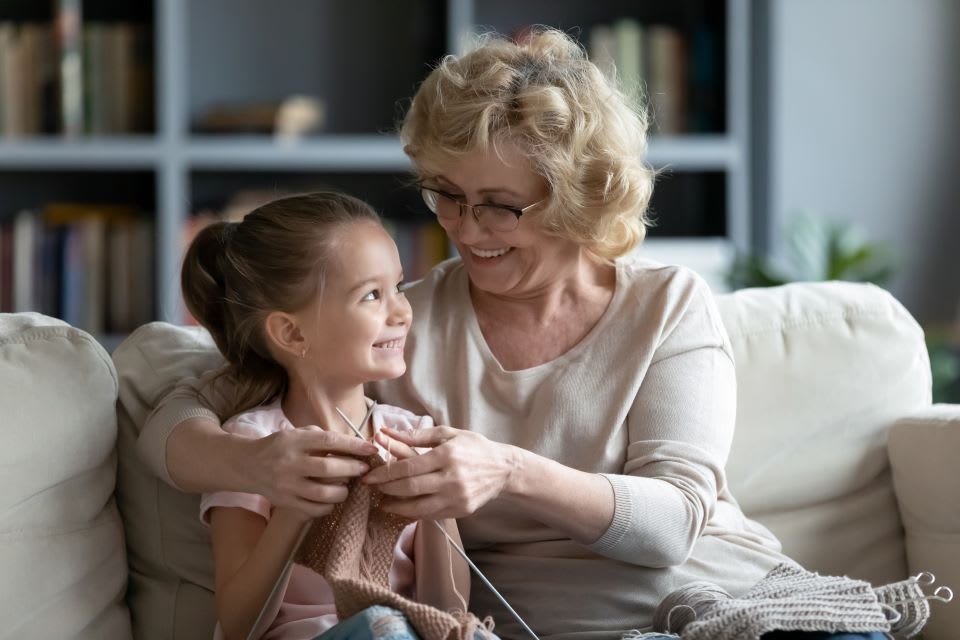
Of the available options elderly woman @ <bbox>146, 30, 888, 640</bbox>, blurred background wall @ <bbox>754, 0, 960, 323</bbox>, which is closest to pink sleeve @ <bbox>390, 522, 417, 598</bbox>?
elderly woman @ <bbox>146, 30, 888, 640</bbox>

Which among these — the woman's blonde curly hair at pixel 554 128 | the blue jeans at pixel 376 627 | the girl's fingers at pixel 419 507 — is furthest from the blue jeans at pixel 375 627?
the woman's blonde curly hair at pixel 554 128

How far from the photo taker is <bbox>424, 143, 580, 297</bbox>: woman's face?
164 cm

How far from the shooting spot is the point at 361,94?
3.76 m

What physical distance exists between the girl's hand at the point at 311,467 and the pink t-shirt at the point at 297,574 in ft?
0.48

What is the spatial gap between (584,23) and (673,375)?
2420mm

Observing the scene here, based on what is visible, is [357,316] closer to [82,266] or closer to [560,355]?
[560,355]

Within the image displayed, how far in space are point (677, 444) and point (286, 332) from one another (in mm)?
540

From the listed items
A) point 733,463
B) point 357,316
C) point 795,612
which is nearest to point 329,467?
point 357,316

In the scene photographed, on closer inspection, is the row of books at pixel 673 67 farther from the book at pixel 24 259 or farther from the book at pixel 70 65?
the book at pixel 24 259

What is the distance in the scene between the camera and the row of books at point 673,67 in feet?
11.9

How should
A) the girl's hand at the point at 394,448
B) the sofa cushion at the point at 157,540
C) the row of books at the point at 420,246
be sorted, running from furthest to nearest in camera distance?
1. the row of books at the point at 420,246
2. the sofa cushion at the point at 157,540
3. the girl's hand at the point at 394,448

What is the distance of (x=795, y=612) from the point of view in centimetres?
136

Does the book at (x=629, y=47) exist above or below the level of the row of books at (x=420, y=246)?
above

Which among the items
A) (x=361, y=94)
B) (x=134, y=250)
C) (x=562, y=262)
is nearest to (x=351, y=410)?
(x=562, y=262)
